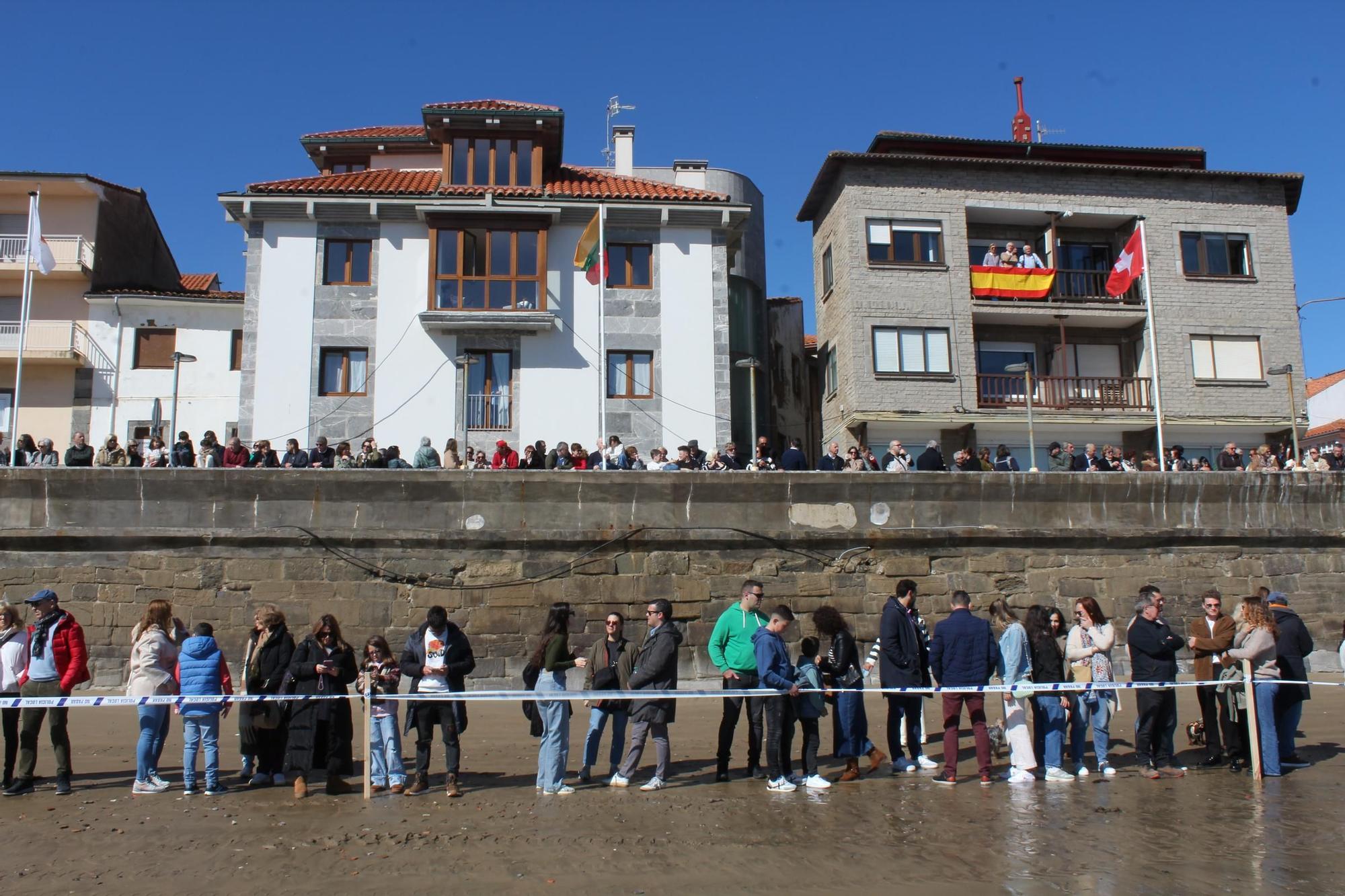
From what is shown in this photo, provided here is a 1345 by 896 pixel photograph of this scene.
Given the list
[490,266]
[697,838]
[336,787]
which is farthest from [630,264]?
[697,838]

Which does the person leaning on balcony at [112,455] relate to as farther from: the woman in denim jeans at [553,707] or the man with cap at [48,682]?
the woman in denim jeans at [553,707]

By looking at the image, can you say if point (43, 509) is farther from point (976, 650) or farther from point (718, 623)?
point (976, 650)

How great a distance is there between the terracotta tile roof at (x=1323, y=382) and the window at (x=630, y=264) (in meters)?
30.2

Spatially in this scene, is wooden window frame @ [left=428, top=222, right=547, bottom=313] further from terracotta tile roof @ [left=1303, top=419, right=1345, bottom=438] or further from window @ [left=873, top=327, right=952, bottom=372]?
terracotta tile roof @ [left=1303, top=419, right=1345, bottom=438]

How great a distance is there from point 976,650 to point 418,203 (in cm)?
1883

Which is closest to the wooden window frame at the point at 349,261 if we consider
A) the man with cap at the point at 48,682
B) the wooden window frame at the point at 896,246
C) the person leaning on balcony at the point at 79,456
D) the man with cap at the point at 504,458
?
the person leaning on balcony at the point at 79,456

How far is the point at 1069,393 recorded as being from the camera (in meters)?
26.3

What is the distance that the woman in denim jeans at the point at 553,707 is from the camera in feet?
27.9

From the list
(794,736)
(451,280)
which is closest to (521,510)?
(794,736)

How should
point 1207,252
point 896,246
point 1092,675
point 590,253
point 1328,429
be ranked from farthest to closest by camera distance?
point 1328,429 → point 1207,252 → point 896,246 → point 590,253 → point 1092,675

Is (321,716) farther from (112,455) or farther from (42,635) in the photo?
(112,455)

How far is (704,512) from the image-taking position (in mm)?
15719

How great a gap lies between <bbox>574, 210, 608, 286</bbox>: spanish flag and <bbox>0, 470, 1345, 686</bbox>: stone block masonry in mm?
7432

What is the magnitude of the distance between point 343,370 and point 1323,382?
39.0 metres
